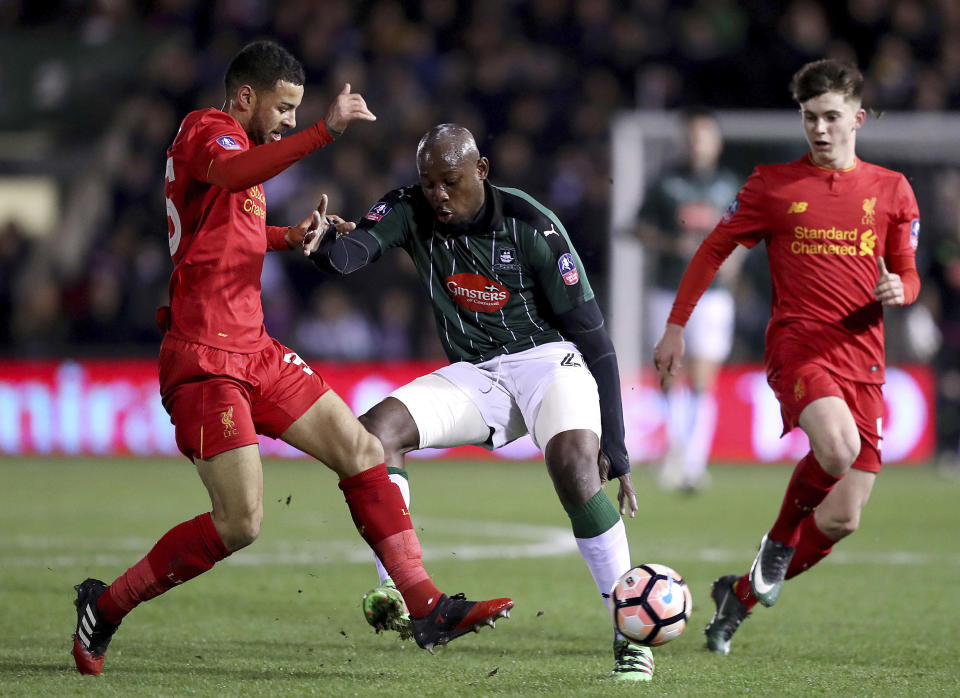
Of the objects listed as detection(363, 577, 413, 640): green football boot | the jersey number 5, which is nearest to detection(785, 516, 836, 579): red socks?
detection(363, 577, 413, 640): green football boot

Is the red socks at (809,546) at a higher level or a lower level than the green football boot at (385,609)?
higher

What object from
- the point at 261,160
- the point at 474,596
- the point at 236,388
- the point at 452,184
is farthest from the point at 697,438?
the point at 261,160

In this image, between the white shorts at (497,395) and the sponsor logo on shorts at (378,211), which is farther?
the sponsor logo on shorts at (378,211)

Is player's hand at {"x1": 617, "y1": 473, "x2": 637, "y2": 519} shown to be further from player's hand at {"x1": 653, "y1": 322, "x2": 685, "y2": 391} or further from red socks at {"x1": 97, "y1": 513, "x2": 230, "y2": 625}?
→ red socks at {"x1": 97, "y1": 513, "x2": 230, "y2": 625}

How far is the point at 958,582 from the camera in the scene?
659 cm

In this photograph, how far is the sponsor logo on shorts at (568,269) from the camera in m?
4.93

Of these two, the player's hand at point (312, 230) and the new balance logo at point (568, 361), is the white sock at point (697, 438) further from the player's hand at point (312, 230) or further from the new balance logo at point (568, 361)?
the player's hand at point (312, 230)

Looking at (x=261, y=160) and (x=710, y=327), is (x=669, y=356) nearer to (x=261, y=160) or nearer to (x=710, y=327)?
(x=261, y=160)

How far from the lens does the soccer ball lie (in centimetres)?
441

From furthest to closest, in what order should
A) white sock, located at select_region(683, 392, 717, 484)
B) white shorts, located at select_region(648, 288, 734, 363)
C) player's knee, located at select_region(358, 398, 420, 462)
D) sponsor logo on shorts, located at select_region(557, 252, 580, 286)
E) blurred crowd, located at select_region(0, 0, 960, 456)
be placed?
blurred crowd, located at select_region(0, 0, 960, 456), white shorts, located at select_region(648, 288, 734, 363), white sock, located at select_region(683, 392, 717, 484), player's knee, located at select_region(358, 398, 420, 462), sponsor logo on shorts, located at select_region(557, 252, 580, 286)

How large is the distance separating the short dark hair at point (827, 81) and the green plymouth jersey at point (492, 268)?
1.04m

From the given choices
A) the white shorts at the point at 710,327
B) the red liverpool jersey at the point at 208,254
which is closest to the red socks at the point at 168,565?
the red liverpool jersey at the point at 208,254

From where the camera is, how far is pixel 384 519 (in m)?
4.73

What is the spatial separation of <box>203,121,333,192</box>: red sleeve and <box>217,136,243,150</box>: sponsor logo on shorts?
5 cm
